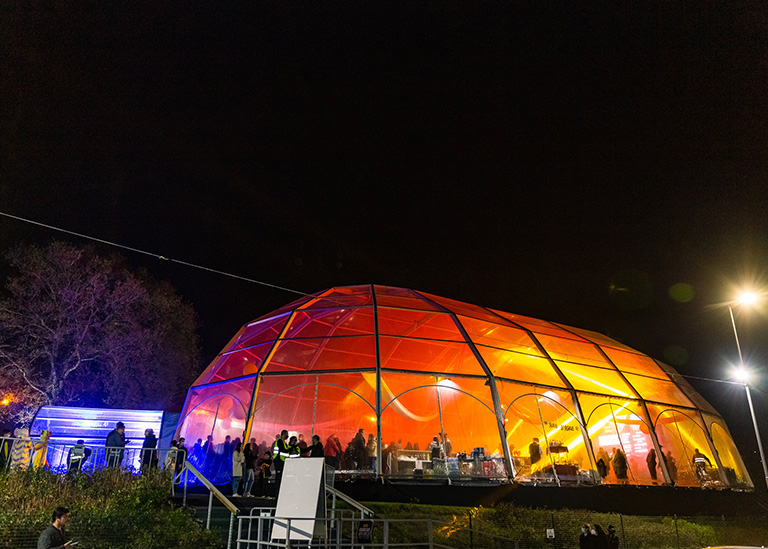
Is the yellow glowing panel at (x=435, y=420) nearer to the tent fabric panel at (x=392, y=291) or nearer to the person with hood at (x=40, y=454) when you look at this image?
the tent fabric panel at (x=392, y=291)

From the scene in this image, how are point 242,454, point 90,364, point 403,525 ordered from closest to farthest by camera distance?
point 403,525, point 242,454, point 90,364

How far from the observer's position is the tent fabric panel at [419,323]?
21823 millimetres

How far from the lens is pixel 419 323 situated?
22.2 metres

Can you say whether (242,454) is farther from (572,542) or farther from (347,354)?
(572,542)

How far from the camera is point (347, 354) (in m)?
23.3

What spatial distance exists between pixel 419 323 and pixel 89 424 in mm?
13313

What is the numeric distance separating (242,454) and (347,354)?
7.89 m

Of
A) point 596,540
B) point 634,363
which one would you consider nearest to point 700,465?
point 634,363

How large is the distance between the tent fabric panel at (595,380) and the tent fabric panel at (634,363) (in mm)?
1670

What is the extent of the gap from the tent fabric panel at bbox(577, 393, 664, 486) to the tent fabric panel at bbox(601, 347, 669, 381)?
3061 millimetres

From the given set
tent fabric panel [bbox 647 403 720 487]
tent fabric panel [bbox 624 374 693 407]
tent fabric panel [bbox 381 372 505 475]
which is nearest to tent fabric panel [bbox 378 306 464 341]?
tent fabric panel [bbox 381 372 505 475]

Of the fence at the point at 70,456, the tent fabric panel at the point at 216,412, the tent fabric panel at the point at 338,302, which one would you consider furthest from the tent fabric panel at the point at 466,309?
the fence at the point at 70,456

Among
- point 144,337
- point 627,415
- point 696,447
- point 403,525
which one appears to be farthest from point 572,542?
point 144,337

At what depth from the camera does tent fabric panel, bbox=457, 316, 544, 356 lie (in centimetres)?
2152
